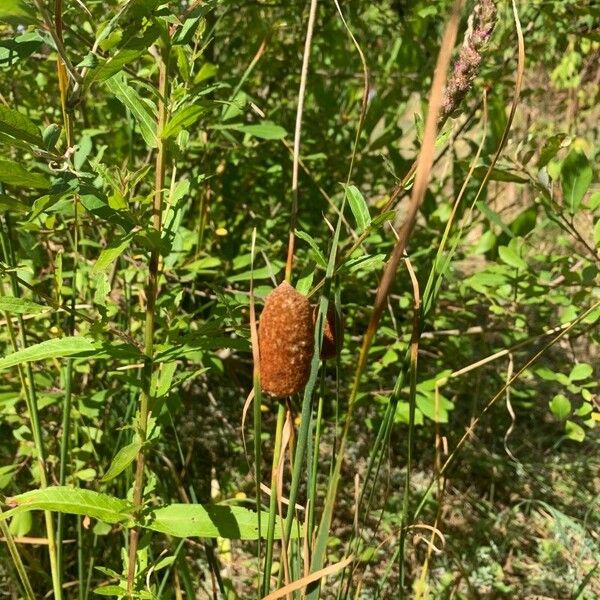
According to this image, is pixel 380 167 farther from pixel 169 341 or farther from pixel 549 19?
pixel 169 341

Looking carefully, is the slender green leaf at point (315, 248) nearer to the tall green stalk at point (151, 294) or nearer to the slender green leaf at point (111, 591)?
the tall green stalk at point (151, 294)

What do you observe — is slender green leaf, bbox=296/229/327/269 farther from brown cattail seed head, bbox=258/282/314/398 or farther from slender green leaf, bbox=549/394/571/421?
slender green leaf, bbox=549/394/571/421

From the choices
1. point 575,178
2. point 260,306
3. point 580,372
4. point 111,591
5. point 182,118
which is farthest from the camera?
point 260,306

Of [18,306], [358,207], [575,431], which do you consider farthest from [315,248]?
[575,431]

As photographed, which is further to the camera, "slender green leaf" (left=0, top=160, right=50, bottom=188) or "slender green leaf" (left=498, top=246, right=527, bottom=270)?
"slender green leaf" (left=498, top=246, right=527, bottom=270)

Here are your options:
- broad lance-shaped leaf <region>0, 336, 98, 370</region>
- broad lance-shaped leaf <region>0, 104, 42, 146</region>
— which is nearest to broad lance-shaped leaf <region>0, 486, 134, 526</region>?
broad lance-shaped leaf <region>0, 336, 98, 370</region>

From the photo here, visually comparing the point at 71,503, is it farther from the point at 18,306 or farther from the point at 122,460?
the point at 18,306

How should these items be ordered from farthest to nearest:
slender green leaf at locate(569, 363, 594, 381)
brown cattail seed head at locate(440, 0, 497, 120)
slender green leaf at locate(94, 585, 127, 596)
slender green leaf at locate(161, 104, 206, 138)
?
1. slender green leaf at locate(569, 363, 594, 381)
2. slender green leaf at locate(94, 585, 127, 596)
3. slender green leaf at locate(161, 104, 206, 138)
4. brown cattail seed head at locate(440, 0, 497, 120)
